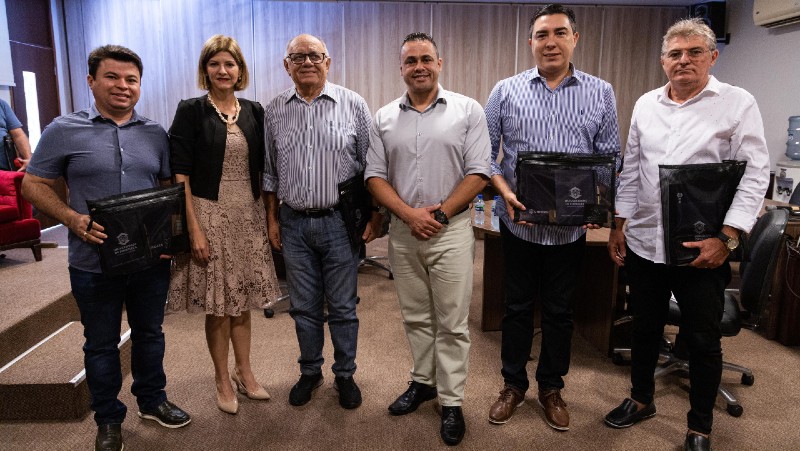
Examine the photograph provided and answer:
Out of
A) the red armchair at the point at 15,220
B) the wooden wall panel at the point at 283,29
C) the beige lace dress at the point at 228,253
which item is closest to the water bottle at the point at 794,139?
the wooden wall panel at the point at 283,29

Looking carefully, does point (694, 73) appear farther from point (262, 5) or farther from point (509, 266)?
point (262, 5)

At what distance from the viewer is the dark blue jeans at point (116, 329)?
195cm

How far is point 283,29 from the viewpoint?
662cm

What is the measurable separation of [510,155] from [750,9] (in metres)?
5.31

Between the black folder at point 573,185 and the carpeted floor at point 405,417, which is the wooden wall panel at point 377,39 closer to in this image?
the carpeted floor at point 405,417

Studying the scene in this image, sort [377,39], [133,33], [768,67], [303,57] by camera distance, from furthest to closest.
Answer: [377,39], [133,33], [768,67], [303,57]

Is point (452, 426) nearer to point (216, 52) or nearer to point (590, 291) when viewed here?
point (590, 291)

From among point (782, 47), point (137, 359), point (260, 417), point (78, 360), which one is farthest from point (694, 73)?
point (782, 47)

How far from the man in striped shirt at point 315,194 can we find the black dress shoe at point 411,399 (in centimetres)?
19

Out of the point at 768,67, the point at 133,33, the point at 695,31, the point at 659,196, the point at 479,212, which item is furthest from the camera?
the point at 133,33

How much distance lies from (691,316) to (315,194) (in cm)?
145

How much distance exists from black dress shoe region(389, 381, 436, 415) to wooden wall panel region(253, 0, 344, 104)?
→ 5071 millimetres

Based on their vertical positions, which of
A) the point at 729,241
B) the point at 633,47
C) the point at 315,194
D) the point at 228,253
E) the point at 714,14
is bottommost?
the point at 228,253

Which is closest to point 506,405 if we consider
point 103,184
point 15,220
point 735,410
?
point 735,410
